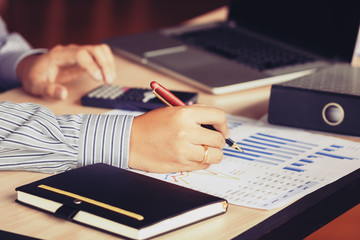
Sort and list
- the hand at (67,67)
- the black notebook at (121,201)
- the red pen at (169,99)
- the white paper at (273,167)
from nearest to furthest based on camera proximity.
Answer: the black notebook at (121,201) → the white paper at (273,167) → the red pen at (169,99) → the hand at (67,67)


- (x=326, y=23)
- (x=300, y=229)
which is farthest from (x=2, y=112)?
(x=326, y=23)

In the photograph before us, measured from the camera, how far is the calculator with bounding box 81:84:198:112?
103cm

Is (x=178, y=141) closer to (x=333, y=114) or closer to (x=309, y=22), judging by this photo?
(x=333, y=114)

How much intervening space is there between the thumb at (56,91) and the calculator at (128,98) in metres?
0.05

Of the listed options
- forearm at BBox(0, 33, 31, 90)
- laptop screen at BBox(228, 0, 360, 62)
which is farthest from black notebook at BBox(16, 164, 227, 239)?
laptop screen at BBox(228, 0, 360, 62)

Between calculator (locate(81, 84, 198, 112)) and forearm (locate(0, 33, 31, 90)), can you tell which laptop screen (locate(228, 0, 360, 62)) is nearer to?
calculator (locate(81, 84, 198, 112))

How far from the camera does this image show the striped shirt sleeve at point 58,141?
2.67ft

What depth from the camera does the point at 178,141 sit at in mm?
803

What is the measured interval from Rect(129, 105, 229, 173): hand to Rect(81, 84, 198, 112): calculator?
0.66 ft

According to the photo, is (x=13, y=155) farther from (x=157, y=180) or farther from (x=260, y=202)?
(x=260, y=202)

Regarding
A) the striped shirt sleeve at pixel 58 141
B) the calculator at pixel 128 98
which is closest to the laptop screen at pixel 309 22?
the calculator at pixel 128 98

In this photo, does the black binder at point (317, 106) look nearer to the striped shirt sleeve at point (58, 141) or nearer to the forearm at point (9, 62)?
the striped shirt sleeve at point (58, 141)

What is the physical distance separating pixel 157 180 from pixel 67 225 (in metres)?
0.14

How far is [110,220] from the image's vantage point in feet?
2.05
